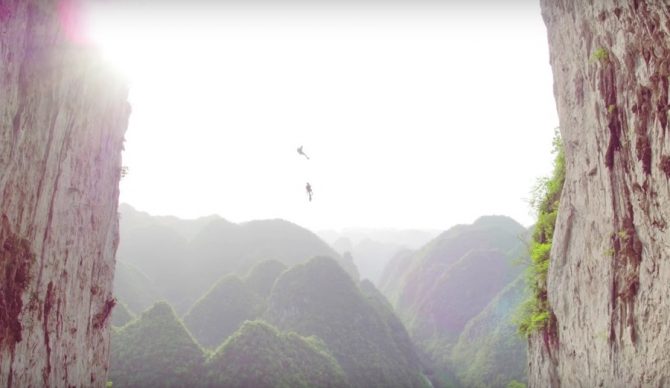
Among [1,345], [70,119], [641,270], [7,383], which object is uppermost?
[70,119]

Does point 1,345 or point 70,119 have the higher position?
point 70,119

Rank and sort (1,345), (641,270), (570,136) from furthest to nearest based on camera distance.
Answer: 1. (570,136)
2. (641,270)
3. (1,345)

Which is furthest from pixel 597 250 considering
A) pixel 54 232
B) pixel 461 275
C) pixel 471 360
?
pixel 461 275

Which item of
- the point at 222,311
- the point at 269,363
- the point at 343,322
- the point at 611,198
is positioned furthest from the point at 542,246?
the point at 222,311

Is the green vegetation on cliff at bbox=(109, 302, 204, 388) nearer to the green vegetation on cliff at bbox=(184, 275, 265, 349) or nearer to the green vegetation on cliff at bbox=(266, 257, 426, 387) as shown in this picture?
the green vegetation on cliff at bbox=(184, 275, 265, 349)

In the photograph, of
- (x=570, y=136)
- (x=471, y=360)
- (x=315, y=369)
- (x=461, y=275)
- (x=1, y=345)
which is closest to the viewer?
(x=1, y=345)

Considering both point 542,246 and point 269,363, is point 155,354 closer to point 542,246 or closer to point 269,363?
point 269,363

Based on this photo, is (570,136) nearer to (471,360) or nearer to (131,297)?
(471,360)
